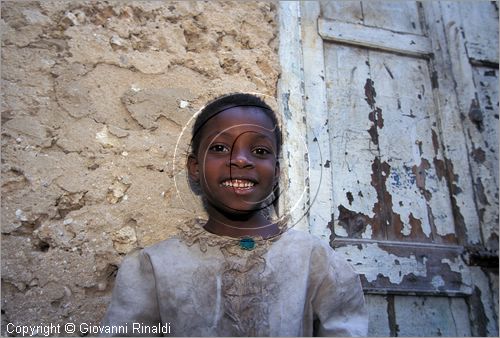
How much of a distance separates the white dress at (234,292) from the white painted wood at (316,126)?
55 cm

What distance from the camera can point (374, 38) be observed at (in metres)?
2.37

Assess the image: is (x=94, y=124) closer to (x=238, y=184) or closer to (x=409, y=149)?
(x=238, y=184)

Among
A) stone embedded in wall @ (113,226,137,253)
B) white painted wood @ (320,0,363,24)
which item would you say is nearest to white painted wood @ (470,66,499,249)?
white painted wood @ (320,0,363,24)

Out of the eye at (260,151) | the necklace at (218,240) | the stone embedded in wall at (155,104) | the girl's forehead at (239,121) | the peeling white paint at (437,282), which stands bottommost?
the peeling white paint at (437,282)

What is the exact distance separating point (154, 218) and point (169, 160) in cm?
23

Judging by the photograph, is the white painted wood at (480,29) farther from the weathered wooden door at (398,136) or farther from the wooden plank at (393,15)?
the wooden plank at (393,15)

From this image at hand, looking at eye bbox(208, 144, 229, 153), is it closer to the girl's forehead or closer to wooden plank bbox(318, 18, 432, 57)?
the girl's forehead

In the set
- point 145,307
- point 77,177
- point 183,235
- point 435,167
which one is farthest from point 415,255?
point 77,177

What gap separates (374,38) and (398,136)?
0.54m

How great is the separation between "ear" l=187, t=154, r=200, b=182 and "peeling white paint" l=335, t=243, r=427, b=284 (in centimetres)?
72

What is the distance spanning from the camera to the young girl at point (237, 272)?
1283mm

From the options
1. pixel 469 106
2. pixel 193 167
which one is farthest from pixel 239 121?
pixel 469 106

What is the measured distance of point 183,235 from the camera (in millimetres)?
1451

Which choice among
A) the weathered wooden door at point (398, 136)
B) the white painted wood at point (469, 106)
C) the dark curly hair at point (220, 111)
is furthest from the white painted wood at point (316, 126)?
the white painted wood at point (469, 106)
